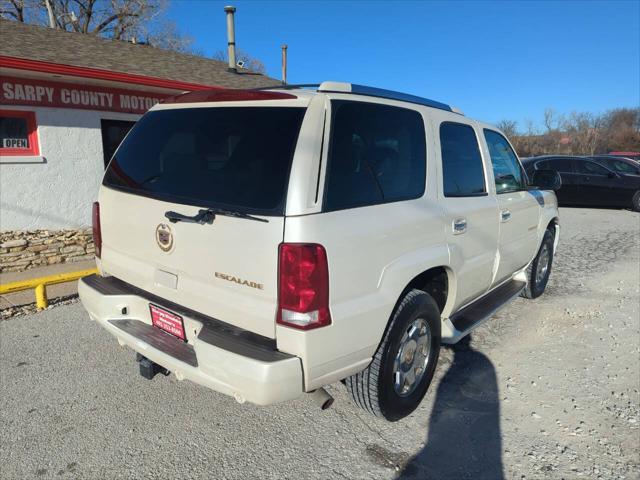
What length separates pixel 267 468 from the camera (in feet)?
8.37

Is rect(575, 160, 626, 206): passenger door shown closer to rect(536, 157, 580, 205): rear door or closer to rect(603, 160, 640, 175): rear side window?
rect(536, 157, 580, 205): rear door

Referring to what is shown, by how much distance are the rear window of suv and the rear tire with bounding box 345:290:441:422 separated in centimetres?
108

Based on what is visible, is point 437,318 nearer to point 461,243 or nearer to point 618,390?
point 461,243

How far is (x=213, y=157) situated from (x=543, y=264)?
177 inches

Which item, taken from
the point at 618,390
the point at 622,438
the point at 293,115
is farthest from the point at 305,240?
the point at 618,390

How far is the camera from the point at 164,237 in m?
2.60

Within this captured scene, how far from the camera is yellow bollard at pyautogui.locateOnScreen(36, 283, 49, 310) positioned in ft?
15.6

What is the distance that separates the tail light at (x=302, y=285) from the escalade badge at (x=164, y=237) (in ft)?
2.60

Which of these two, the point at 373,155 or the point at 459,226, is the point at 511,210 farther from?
the point at 373,155

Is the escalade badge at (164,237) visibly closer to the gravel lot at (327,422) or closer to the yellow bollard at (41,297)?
the gravel lot at (327,422)

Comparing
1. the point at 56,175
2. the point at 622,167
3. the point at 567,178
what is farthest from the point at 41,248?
the point at 622,167

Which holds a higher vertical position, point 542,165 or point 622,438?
point 542,165

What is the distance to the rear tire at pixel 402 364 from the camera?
267 centimetres

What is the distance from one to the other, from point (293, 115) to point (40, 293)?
3864mm
